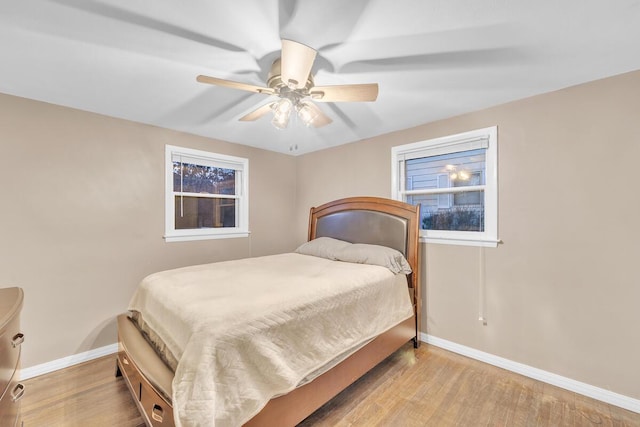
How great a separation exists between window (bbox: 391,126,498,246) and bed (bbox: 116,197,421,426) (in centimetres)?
33

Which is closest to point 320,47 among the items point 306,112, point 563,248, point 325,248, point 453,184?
point 306,112

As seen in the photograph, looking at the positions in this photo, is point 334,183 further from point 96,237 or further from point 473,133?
point 96,237

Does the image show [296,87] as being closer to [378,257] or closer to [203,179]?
[378,257]

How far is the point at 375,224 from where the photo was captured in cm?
309

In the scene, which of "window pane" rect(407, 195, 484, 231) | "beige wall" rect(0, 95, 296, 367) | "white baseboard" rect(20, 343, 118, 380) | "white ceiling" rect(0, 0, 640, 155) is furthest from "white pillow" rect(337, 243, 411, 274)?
"white baseboard" rect(20, 343, 118, 380)

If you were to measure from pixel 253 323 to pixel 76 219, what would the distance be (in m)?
2.25

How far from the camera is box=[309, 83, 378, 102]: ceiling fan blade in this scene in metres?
1.65

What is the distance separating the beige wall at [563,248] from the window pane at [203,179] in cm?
277

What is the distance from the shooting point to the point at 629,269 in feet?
6.14

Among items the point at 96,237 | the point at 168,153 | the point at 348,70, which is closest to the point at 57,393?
the point at 96,237

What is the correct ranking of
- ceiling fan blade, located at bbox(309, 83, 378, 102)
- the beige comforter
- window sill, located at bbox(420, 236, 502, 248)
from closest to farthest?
the beige comforter
ceiling fan blade, located at bbox(309, 83, 378, 102)
window sill, located at bbox(420, 236, 502, 248)

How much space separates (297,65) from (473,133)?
6.46 feet

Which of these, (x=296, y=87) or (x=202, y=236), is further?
(x=202, y=236)

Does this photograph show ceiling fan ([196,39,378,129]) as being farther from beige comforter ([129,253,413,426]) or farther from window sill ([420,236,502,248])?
window sill ([420,236,502,248])
